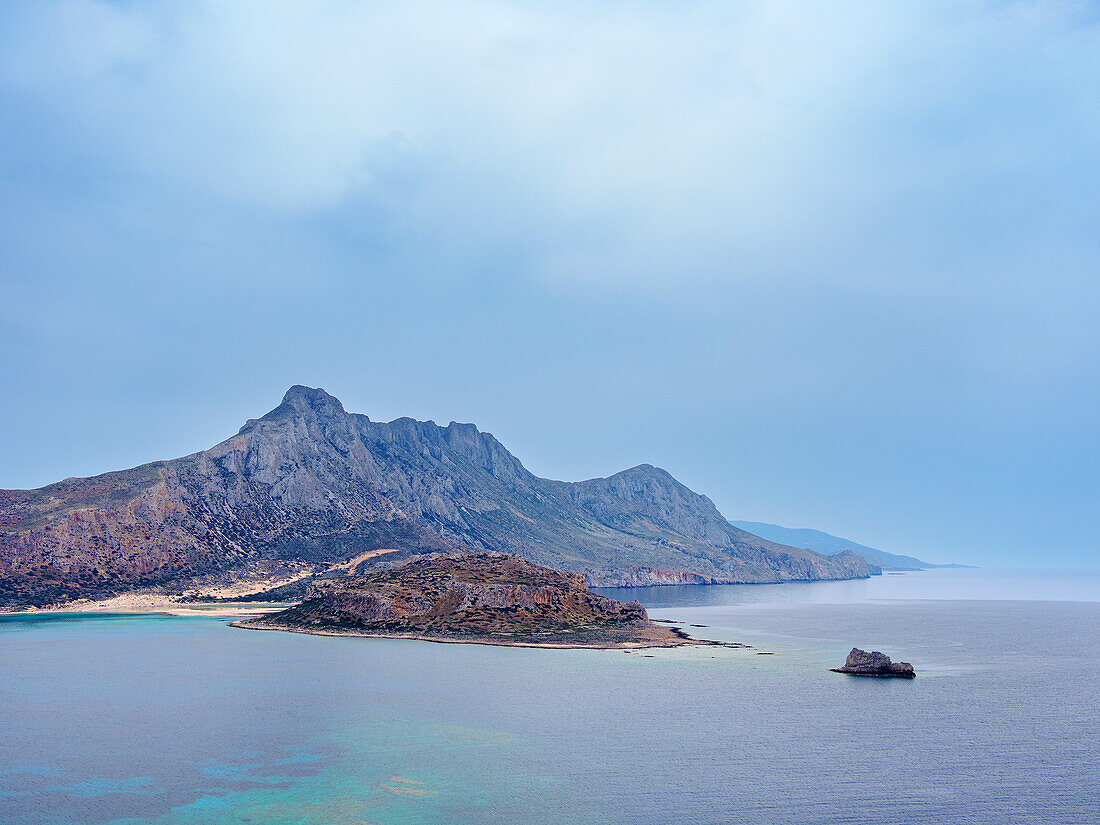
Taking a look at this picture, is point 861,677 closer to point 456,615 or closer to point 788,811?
point 788,811

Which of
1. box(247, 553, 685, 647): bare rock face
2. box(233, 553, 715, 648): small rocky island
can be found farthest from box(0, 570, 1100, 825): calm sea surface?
box(247, 553, 685, 647): bare rock face

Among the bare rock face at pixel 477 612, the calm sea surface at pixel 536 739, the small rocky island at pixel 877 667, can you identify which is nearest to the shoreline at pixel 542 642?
the bare rock face at pixel 477 612

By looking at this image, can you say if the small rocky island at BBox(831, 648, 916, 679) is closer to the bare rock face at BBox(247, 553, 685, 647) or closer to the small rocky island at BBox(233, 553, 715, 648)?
the small rocky island at BBox(233, 553, 715, 648)

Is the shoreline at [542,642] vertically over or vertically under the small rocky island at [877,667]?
under

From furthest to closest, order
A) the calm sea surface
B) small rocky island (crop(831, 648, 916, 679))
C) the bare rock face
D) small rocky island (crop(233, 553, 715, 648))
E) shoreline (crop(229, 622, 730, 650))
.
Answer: the bare rock face < small rocky island (crop(233, 553, 715, 648)) < shoreline (crop(229, 622, 730, 650)) < small rocky island (crop(831, 648, 916, 679)) < the calm sea surface

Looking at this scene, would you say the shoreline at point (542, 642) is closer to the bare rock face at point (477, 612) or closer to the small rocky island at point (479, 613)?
the small rocky island at point (479, 613)
